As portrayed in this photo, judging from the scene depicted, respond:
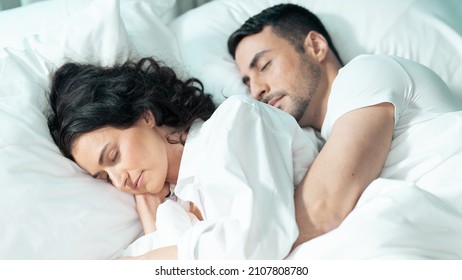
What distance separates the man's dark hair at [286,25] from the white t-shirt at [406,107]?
0.32 metres

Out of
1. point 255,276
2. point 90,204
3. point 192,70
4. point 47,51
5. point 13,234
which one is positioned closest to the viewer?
point 255,276

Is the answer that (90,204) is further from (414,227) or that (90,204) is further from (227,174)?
(414,227)

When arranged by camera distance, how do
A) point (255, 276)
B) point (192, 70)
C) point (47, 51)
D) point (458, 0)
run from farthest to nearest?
point (458, 0)
point (192, 70)
point (47, 51)
point (255, 276)

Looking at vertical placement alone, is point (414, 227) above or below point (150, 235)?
above

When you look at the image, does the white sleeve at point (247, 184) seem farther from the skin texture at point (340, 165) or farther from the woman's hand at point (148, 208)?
the woman's hand at point (148, 208)

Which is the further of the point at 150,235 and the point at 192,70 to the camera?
the point at 192,70

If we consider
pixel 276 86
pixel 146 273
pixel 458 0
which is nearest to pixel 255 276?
pixel 146 273

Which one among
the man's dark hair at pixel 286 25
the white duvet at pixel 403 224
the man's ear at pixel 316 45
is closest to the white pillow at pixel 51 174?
the white duvet at pixel 403 224

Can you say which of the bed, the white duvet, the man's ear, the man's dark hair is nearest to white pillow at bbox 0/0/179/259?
the bed

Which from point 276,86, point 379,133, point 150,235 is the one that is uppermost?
point 379,133

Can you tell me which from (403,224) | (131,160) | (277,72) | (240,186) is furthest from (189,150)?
(403,224)

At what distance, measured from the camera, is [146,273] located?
112 cm

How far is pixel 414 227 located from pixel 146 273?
0.47 meters

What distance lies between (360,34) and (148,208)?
80 centimetres
